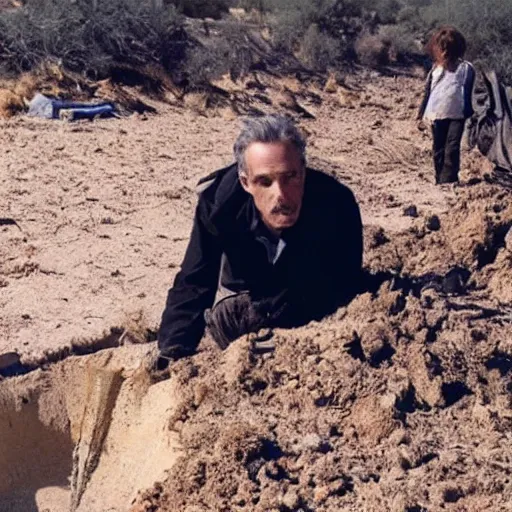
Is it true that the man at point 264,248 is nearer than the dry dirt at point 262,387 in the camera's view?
No

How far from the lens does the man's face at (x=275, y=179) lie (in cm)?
397

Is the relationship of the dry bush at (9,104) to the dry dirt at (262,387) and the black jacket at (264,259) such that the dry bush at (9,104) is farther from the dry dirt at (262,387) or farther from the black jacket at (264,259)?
the black jacket at (264,259)

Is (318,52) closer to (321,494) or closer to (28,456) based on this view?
(28,456)

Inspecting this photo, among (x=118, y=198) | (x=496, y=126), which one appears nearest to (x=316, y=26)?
(x=496, y=126)

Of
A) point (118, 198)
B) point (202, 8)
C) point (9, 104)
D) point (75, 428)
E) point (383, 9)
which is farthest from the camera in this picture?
point (383, 9)

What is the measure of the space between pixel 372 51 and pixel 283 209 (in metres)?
11.9

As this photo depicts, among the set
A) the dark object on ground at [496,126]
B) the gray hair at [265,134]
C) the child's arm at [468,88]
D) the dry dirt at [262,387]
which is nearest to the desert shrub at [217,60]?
the dark object on ground at [496,126]

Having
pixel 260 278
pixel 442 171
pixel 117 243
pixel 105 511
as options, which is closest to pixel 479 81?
pixel 442 171

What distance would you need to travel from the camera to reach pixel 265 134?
13.0 feet

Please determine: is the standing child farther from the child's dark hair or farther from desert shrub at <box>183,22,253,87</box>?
desert shrub at <box>183,22,253,87</box>

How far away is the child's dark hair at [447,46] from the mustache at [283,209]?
433 cm

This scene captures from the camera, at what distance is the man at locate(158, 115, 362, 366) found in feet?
13.2

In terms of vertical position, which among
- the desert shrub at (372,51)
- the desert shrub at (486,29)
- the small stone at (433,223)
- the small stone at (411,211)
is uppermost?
the small stone at (433,223)

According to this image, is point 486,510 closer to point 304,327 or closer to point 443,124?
point 304,327
